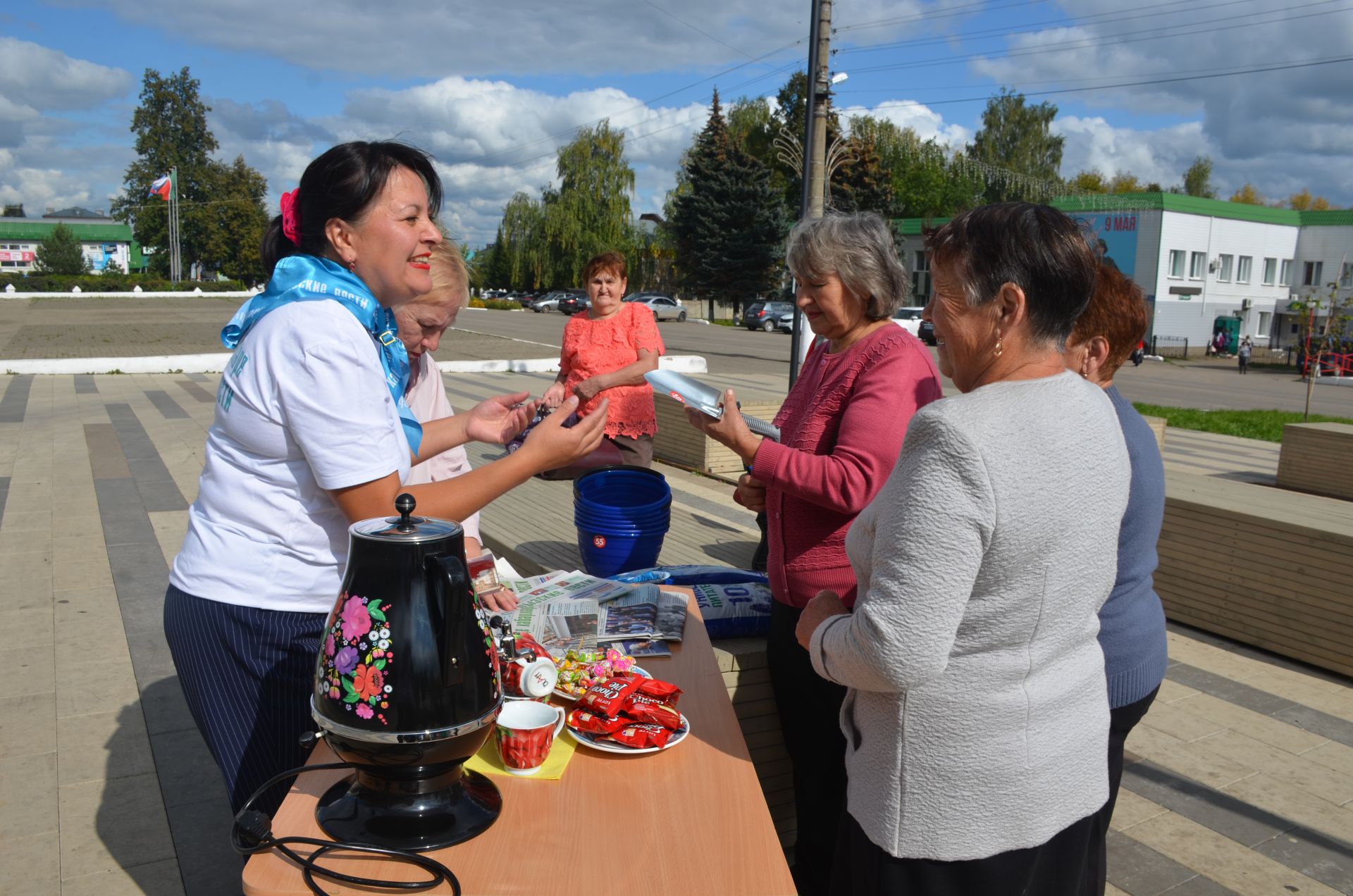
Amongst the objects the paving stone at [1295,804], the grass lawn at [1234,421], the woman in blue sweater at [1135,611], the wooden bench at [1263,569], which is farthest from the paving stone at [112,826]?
the grass lawn at [1234,421]

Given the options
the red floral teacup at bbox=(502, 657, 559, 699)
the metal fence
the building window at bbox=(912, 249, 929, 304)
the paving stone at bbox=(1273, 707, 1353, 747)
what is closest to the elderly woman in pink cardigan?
the red floral teacup at bbox=(502, 657, 559, 699)

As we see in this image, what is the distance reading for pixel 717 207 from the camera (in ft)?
137

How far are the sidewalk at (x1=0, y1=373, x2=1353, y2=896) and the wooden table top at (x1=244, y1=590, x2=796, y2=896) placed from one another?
1626mm

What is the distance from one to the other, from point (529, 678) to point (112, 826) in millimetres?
2032

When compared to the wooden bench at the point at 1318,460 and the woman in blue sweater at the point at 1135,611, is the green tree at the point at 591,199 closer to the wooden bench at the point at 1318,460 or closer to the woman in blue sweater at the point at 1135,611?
the wooden bench at the point at 1318,460

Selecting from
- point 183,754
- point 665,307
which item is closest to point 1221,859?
point 183,754

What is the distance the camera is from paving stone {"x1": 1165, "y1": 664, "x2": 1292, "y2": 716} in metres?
3.99

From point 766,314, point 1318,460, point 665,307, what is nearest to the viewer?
point 1318,460

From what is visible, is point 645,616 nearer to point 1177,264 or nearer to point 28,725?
point 28,725

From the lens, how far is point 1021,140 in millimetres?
55000

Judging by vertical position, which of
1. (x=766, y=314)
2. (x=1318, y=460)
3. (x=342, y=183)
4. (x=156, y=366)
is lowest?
(x=156, y=366)

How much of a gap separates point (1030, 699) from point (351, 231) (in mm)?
1474

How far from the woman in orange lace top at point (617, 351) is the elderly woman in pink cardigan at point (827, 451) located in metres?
2.80

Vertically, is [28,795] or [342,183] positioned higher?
[342,183]
